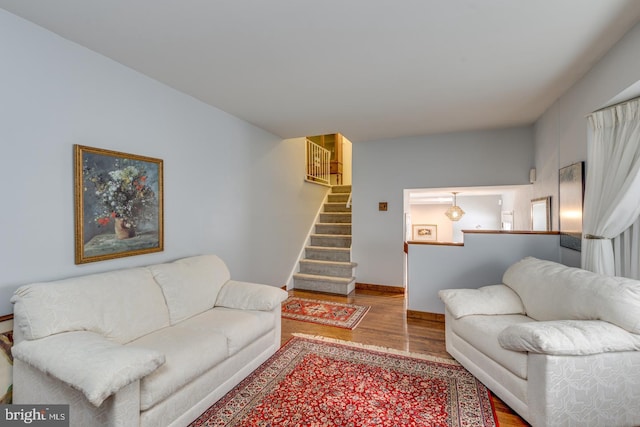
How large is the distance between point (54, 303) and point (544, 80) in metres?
4.12

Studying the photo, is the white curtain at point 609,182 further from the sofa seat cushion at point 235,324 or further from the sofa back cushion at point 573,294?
the sofa seat cushion at point 235,324

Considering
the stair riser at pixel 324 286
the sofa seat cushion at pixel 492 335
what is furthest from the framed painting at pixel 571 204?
the stair riser at pixel 324 286

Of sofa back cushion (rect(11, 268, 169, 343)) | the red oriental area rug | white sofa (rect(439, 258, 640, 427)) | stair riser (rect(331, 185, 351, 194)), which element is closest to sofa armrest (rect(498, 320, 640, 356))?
white sofa (rect(439, 258, 640, 427))

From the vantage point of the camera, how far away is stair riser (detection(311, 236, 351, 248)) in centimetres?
539

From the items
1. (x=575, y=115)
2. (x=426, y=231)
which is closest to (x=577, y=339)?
(x=575, y=115)

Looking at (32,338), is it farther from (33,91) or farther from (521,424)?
(521,424)

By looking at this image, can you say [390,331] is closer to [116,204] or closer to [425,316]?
[425,316]

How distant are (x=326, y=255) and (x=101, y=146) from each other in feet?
12.3

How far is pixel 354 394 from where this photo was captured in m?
2.09

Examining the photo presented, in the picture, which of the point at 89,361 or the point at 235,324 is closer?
the point at 89,361

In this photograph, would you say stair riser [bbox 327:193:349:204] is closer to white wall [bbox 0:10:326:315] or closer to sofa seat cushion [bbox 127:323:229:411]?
white wall [bbox 0:10:326:315]

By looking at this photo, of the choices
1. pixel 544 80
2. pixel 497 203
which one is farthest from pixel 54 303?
pixel 497 203

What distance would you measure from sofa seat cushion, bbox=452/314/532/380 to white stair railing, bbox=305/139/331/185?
12.4 ft

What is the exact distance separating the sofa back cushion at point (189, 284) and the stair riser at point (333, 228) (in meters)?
3.08
